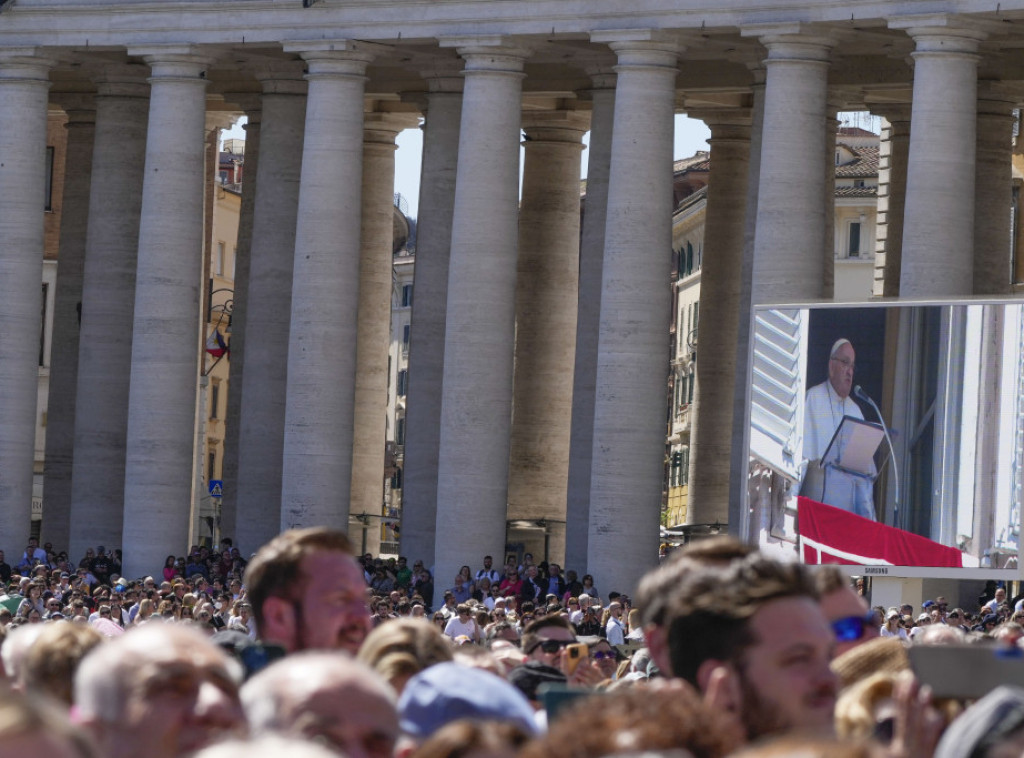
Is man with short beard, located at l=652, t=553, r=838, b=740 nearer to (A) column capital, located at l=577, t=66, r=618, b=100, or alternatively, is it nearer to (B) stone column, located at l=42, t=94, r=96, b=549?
(A) column capital, located at l=577, t=66, r=618, b=100

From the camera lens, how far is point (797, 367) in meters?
71.3

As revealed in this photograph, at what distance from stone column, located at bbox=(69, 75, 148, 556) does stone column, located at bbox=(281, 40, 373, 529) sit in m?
10.9

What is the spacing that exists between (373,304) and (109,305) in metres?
10.7

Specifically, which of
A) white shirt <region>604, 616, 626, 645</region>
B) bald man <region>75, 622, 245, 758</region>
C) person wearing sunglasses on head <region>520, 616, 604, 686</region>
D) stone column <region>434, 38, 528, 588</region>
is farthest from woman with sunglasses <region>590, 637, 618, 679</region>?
stone column <region>434, 38, 528, 588</region>

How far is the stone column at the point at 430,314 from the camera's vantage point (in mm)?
94375

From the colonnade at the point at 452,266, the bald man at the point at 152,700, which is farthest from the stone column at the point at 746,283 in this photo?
the bald man at the point at 152,700

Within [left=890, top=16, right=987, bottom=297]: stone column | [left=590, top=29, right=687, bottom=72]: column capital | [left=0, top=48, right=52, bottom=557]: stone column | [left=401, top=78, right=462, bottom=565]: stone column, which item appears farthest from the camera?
[left=401, top=78, right=462, bottom=565]: stone column

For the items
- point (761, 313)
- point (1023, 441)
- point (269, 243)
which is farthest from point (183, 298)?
point (1023, 441)

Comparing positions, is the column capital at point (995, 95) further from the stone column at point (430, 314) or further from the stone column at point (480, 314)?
the stone column at point (430, 314)

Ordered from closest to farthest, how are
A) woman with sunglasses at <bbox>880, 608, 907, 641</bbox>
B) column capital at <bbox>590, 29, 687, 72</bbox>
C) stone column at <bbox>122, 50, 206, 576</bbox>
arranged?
woman with sunglasses at <bbox>880, 608, 907, 641</bbox> → column capital at <bbox>590, 29, 687, 72</bbox> → stone column at <bbox>122, 50, 206, 576</bbox>

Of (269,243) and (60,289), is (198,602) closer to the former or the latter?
(269,243)

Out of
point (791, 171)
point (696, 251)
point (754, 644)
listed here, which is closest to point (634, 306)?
point (791, 171)

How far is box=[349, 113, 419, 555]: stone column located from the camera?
103m

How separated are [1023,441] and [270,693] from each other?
189 feet
